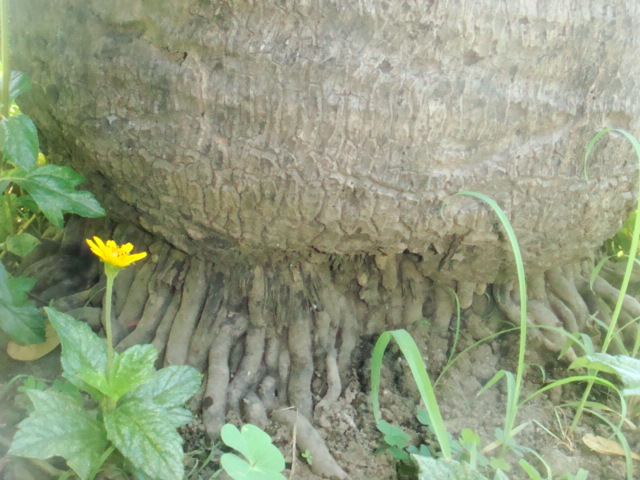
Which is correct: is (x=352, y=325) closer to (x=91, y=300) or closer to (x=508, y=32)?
(x=91, y=300)

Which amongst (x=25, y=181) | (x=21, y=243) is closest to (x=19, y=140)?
(x=25, y=181)

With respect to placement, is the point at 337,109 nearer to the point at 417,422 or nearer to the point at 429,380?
the point at 429,380

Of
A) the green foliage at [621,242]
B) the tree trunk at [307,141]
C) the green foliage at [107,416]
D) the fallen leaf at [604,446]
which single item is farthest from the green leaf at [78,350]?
the green foliage at [621,242]

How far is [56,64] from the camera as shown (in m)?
1.37

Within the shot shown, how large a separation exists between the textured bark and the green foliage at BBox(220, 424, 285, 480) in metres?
0.42

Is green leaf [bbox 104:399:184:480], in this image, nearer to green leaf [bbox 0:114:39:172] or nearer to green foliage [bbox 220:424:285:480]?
green foliage [bbox 220:424:285:480]

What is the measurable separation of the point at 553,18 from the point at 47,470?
4.08 ft

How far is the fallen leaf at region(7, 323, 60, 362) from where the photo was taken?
4.87 feet

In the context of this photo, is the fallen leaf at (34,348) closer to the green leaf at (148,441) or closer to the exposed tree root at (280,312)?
the exposed tree root at (280,312)

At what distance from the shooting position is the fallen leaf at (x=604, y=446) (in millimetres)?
1408

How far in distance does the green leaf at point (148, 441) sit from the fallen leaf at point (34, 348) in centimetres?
45

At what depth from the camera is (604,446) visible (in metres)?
1.42

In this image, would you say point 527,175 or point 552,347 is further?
point 552,347

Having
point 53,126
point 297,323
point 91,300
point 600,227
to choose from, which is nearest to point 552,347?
point 600,227
